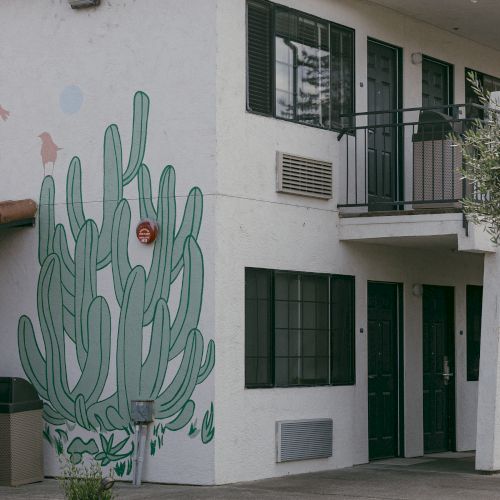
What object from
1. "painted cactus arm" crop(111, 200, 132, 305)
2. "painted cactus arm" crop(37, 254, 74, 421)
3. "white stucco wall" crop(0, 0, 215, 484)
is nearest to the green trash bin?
"painted cactus arm" crop(37, 254, 74, 421)

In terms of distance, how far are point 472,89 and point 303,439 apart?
644 cm

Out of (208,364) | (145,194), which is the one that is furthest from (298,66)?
(208,364)

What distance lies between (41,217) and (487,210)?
226 inches

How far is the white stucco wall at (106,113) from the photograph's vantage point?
47.1 feet

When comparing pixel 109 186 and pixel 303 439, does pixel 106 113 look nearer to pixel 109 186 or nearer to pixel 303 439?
pixel 109 186

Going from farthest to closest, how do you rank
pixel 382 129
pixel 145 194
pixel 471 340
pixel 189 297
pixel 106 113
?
pixel 471 340
pixel 382 129
pixel 106 113
pixel 145 194
pixel 189 297

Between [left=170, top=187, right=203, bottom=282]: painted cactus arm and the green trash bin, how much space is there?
6.96 ft

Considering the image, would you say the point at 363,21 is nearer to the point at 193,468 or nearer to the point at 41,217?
the point at 41,217

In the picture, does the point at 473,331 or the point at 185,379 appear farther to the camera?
the point at 473,331

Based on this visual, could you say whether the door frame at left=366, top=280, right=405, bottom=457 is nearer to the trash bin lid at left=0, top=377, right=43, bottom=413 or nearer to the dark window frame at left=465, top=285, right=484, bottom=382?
the dark window frame at left=465, top=285, right=484, bottom=382

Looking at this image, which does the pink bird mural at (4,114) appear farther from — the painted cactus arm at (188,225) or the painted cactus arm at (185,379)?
the painted cactus arm at (185,379)

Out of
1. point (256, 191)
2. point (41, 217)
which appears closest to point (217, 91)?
point (256, 191)

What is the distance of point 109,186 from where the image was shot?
14953 mm

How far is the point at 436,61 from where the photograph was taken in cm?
1825
